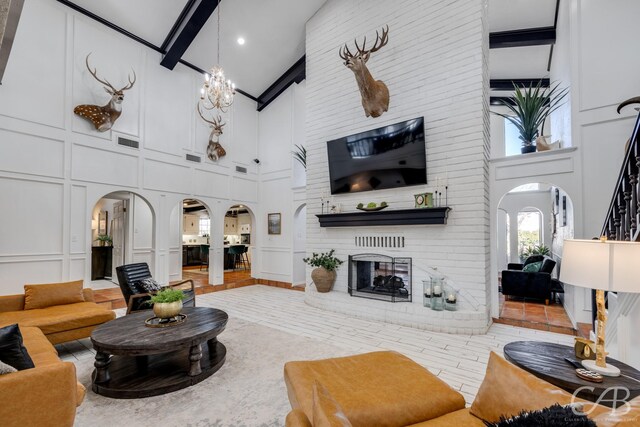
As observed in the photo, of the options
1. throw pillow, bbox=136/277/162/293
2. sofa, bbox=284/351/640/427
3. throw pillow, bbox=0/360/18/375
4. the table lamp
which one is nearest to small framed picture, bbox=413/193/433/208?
the table lamp

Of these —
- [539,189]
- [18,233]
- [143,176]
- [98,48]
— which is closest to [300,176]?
[143,176]

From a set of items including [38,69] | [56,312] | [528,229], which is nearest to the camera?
[56,312]

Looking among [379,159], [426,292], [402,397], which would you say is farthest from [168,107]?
[402,397]

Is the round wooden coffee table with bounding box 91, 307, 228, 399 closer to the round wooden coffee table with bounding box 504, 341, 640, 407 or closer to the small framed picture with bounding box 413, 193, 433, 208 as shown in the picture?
the round wooden coffee table with bounding box 504, 341, 640, 407

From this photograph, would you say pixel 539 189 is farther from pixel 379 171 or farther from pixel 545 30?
pixel 379 171

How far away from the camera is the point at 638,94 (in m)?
4.07

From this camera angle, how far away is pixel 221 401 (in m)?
2.50

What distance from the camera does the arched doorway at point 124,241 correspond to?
719 cm

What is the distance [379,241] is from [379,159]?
145 centimetres

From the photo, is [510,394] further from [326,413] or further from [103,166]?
[103,166]

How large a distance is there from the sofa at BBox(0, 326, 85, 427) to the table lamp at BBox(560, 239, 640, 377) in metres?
3.17

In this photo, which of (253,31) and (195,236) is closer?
(253,31)

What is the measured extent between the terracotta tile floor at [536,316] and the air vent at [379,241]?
1872mm

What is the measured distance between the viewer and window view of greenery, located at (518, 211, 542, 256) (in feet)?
31.0
